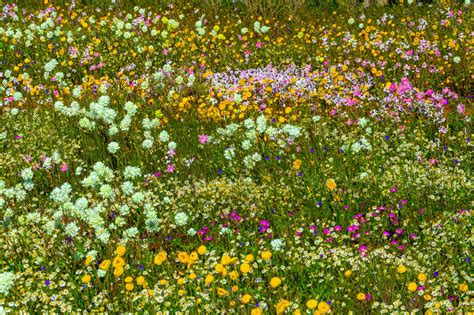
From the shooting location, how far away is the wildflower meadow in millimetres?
3514

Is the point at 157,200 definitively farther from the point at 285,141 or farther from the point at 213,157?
the point at 285,141

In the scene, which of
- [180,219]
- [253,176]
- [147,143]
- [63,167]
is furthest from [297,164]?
[63,167]

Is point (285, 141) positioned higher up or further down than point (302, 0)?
further down

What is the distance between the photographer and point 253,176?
5191 millimetres

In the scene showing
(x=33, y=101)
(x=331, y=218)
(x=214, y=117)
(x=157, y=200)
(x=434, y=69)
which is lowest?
(x=331, y=218)

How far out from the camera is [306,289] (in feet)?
11.6

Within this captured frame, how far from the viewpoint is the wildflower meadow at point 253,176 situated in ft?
11.5

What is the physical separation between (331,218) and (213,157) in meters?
1.68

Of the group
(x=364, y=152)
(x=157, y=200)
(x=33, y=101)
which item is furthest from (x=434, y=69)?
(x=33, y=101)

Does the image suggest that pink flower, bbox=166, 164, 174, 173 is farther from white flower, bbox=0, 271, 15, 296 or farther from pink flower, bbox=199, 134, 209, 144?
white flower, bbox=0, 271, 15, 296

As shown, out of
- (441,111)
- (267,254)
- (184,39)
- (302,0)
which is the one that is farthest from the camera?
(302,0)

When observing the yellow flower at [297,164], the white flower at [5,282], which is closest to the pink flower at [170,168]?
the yellow flower at [297,164]

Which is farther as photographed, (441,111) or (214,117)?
(214,117)

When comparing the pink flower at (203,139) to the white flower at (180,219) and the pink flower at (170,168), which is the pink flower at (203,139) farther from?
the white flower at (180,219)
